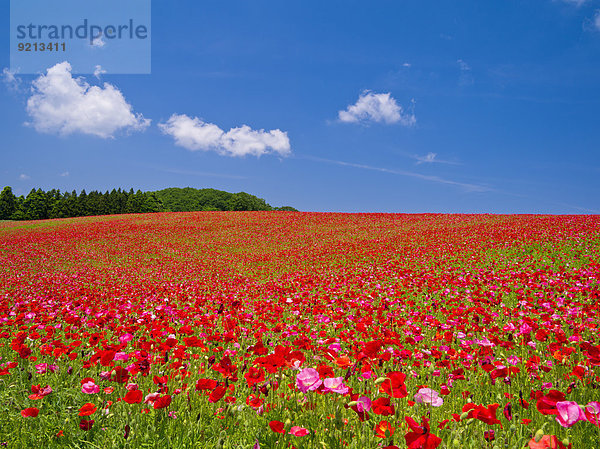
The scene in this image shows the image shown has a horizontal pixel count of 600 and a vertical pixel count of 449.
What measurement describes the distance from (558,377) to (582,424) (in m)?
1.15

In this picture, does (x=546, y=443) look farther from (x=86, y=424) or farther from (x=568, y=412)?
(x=86, y=424)

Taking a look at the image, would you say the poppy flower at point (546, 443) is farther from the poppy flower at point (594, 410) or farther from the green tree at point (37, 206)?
the green tree at point (37, 206)

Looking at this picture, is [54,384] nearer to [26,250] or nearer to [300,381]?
[300,381]

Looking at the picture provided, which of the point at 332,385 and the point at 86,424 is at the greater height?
the point at 332,385

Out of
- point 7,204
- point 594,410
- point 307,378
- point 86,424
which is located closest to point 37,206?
point 7,204

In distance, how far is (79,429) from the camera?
2.45 metres

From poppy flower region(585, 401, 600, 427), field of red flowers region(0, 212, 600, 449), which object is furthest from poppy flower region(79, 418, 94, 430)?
poppy flower region(585, 401, 600, 427)

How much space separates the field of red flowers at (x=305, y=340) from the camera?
7.47 ft

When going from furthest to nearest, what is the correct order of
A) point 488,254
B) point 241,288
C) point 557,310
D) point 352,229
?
point 352,229 → point 488,254 → point 241,288 → point 557,310

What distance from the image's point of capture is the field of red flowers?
228 cm

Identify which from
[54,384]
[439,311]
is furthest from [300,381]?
[439,311]

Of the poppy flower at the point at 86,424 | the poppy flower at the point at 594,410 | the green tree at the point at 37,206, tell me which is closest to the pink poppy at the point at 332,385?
the poppy flower at the point at 594,410

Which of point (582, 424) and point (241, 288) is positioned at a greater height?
point (582, 424)

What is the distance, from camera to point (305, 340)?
9.94 feet
